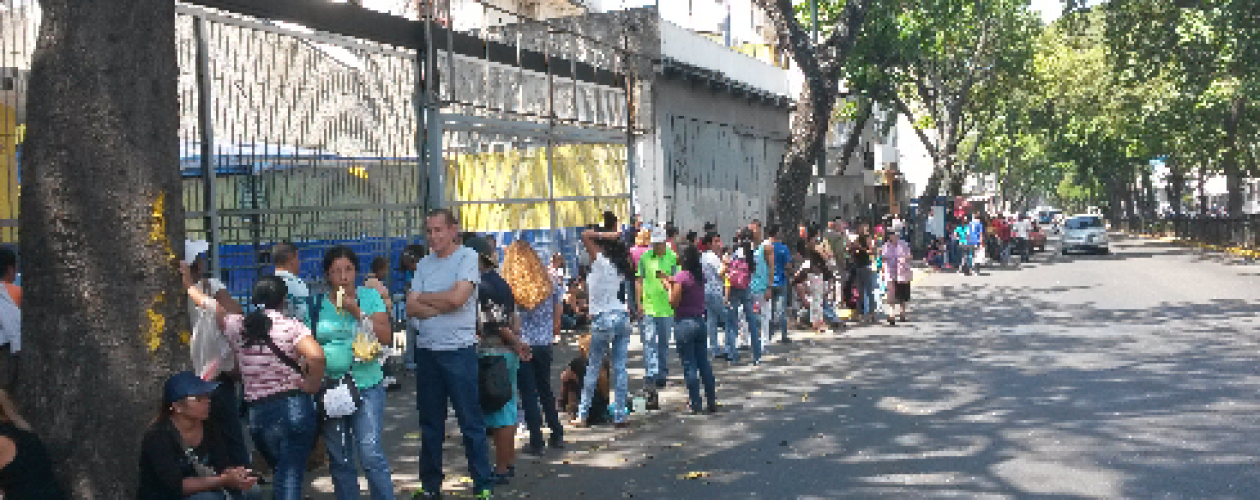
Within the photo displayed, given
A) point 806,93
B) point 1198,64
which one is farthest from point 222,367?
point 1198,64

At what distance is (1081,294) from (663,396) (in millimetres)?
13734

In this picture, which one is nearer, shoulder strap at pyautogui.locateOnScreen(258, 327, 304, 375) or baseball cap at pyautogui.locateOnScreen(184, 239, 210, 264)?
shoulder strap at pyautogui.locateOnScreen(258, 327, 304, 375)

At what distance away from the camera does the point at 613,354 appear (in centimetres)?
1061

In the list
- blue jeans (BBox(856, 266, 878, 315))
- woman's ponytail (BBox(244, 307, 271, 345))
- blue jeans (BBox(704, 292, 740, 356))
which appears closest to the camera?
woman's ponytail (BBox(244, 307, 271, 345))

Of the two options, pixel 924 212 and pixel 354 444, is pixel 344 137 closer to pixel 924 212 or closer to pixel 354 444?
pixel 354 444

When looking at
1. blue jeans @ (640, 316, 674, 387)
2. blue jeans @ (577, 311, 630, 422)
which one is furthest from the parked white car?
blue jeans @ (577, 311, 630, 422)

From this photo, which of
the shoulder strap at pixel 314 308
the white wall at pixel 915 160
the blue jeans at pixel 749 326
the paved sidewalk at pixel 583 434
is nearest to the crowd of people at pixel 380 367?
the shoulder strap at pixel 314 308

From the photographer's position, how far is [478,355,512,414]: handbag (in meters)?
8.10

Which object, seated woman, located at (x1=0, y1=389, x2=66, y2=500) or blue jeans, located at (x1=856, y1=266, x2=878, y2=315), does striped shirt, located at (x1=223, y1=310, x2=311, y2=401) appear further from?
blue jeans, located at (x1=856, y1=266, x2=878, y2=315)

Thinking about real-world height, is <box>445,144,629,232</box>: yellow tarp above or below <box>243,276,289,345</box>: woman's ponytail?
above

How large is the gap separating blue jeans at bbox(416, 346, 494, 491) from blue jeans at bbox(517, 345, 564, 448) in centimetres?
135

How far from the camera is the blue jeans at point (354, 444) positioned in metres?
6.85

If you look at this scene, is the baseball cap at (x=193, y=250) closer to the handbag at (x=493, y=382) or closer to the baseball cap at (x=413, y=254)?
the handbag at (x=493, y=382)

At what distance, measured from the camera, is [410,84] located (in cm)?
A: 1502
